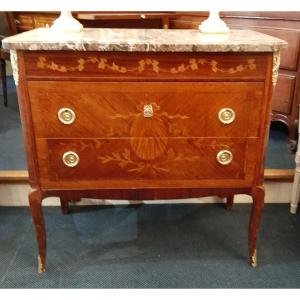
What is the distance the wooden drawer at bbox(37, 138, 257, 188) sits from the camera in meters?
1.03

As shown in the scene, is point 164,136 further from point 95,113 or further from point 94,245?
point 94,245

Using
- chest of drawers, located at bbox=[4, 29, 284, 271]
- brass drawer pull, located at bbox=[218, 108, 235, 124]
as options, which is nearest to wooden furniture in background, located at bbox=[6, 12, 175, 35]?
chest of drawers, located at bbox=[4, 29, 284, 271]

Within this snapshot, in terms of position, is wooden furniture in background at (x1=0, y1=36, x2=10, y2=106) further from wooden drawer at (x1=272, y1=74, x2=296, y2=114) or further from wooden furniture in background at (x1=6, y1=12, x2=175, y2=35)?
wooden drawer at (x1=272, y1=74, x2=296, y2=114)

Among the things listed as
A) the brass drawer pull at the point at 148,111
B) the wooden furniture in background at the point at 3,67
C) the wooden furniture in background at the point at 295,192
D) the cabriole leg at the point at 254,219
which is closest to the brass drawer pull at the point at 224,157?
the cabriole leg at the point at 254,219

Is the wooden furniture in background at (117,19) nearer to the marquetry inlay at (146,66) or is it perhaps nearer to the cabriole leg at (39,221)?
the marquetry inlay at (146,66)

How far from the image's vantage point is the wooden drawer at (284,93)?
1.59 m

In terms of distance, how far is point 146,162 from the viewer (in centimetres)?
106

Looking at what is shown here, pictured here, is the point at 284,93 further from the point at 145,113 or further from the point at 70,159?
the point at 70,159

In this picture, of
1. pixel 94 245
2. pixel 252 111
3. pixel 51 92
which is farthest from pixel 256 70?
pixel 94 245

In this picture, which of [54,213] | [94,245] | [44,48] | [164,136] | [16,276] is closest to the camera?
[44,48]

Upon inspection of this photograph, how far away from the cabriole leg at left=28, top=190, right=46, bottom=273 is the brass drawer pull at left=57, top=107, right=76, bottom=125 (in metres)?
0.26

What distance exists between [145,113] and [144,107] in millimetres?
18

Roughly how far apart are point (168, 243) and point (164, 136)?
0.53 metres

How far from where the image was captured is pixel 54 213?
156cm
